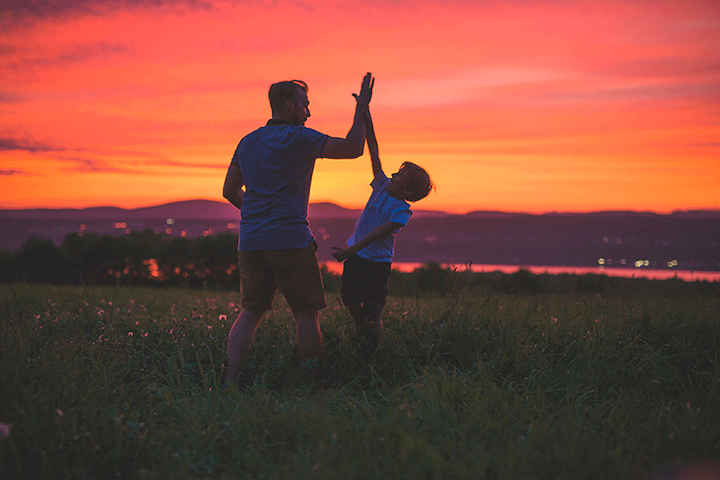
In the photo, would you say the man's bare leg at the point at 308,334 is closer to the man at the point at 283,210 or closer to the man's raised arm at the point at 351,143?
the man at the point at 283,210

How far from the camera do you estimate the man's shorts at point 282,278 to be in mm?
3807

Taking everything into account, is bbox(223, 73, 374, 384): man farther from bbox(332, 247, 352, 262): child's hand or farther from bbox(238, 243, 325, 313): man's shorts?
bbox(332, 247, 352, 262): child's hand

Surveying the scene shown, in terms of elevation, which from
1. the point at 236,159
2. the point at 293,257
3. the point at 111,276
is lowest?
the point at 111,276

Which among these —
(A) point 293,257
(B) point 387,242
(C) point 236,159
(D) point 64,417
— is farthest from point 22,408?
(B) point 387,242

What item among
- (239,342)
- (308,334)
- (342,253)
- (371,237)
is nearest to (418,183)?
(371,237)

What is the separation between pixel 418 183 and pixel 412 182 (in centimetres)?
5

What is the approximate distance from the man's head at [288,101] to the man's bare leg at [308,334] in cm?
147

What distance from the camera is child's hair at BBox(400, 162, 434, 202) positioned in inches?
179

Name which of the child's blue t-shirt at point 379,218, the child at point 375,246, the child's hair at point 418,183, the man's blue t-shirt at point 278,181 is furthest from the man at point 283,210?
the child's hair at point 418,183

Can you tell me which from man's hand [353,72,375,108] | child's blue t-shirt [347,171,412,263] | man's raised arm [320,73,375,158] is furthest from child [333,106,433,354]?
man's raised arm [320,73,375,158]

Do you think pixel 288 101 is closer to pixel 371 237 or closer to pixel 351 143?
pixel 351 143

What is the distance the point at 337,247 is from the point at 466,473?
2276mm

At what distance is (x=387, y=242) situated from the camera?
4656mm

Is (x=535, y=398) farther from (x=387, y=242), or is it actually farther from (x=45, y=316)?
(x=45, y=316)
